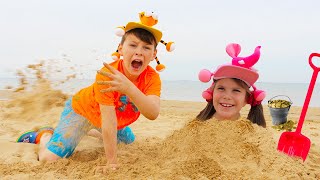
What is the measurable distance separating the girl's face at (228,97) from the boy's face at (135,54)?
0.81 meters

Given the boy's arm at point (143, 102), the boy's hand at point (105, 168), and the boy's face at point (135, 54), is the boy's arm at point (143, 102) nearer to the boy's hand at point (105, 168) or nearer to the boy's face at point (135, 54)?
the boy's face at point (135, 54)

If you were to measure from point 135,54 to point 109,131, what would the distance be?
0.58 meters

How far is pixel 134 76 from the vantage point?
2.75 metres

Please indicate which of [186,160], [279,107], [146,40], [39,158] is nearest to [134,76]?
[146,40]

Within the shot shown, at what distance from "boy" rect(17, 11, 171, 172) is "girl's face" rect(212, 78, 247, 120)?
623mm

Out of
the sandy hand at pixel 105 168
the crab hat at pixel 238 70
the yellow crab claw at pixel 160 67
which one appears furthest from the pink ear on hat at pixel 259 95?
the sandy hand at pixel 105 168

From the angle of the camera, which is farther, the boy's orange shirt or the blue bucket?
the blue bucket

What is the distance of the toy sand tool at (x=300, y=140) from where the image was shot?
3.04 meters

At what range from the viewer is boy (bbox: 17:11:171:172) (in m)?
2.39

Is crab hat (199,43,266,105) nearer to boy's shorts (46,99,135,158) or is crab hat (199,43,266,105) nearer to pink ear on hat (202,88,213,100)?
pink ear on hat (202,88,213,100)

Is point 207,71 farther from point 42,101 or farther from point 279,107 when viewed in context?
point 279,107

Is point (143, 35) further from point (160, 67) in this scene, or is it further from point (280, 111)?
point (280, 111)

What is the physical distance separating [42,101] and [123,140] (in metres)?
0.96

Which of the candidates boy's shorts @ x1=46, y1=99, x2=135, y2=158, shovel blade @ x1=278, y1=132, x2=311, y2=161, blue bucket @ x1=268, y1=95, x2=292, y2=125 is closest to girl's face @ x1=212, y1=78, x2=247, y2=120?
shovel blade @ x1=278, y1=132, x2=311, y2=161
